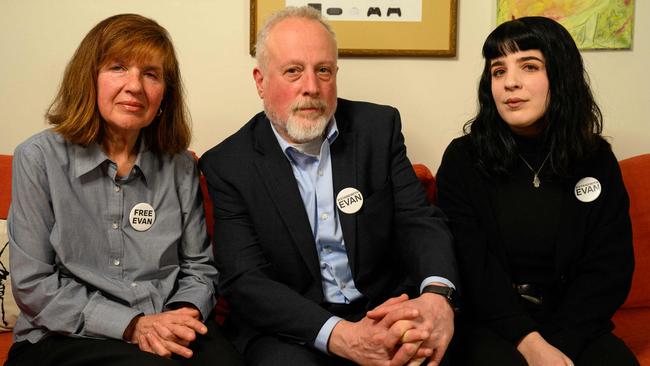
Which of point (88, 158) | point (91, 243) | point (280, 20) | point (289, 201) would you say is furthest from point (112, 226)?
point (280, 20)

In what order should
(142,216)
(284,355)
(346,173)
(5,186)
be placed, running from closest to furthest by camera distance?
(284,355) < (142,216) < (346,173) < (5,186)

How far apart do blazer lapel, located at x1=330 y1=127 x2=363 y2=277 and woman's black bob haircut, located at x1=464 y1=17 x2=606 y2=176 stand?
0.44 m

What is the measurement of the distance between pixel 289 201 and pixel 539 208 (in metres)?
0.81

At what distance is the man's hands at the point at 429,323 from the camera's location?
60.6 inches

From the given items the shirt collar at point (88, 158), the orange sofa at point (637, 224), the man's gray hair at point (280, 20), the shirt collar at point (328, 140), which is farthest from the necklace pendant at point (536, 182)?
the shirt collar at point (88, 158)

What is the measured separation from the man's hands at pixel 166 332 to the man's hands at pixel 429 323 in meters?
0.48

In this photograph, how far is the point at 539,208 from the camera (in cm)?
192

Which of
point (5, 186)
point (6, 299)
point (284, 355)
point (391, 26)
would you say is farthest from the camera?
point (391, 26)

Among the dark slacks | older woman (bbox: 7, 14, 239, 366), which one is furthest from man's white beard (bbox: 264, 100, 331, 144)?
the dark slacks

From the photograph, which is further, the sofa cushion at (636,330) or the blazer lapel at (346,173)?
the sofa cushion at (636,330)

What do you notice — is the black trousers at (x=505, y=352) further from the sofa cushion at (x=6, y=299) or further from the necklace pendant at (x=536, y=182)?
the sofa cushion at (x=6, y=299)

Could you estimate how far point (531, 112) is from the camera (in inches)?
74.0

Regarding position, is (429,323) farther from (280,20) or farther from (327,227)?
(280,20)

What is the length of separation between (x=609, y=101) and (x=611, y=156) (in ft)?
2.42
